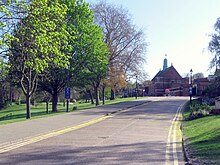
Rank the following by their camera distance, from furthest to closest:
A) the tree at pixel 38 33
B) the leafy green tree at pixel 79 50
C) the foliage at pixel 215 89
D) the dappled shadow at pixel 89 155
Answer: the foliage at pixel 215 89 → the leafy green tree at pixel 79 50 → the tree at pixel 38 33 → the dappled shadow at pixel 89 155

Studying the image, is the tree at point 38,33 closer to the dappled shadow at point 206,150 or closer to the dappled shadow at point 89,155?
the dappled shadow at point 89,155

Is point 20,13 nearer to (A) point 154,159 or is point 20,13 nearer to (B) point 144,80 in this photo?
(A) point 154,159

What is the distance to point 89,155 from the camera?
10.9 meters

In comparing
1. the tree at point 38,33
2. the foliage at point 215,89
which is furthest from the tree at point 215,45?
the tree at point 38,33

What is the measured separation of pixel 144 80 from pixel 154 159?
58469mm

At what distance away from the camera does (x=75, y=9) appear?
4028cm

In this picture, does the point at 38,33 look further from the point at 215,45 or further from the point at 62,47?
the point at 215,45

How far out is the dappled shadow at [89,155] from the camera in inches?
388

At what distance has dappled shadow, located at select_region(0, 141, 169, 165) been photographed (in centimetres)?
984

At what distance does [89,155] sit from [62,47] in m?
14.5

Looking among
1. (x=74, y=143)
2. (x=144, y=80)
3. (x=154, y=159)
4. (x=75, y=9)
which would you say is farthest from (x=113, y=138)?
(x=144, y=80)

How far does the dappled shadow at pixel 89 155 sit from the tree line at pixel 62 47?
7292mm

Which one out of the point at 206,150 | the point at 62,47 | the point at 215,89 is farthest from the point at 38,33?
the point at 215,89

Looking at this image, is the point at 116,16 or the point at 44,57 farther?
the point at 116,16
